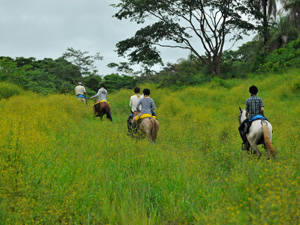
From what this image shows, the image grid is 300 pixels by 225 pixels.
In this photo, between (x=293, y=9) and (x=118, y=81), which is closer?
(x=293, y=9)

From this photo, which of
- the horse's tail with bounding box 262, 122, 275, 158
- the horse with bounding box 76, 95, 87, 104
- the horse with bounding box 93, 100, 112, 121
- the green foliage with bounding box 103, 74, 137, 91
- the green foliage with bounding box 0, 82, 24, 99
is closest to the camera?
the horse's tail with bounding box 262, 122, 275, 158

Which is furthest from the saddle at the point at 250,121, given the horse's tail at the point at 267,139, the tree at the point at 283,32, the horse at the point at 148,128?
the tree at the point at 283,32

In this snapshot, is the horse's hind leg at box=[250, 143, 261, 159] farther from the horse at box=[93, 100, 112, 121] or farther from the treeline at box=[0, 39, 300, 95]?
the treeline at box=[0, 39, 300, 95]

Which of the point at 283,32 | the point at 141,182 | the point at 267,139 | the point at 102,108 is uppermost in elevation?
the point at 283,32

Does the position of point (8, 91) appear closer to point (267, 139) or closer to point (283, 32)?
point (267, 139)

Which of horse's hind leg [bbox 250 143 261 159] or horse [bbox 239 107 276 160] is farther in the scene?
horse's hind leg [bbox 250 143 261 159]

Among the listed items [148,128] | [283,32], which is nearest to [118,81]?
[283,32]

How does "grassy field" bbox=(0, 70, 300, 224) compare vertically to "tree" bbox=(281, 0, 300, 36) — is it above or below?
below

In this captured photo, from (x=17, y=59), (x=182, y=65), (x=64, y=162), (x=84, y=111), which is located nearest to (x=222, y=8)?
(x=84, y=111)

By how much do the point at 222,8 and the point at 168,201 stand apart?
20.3m

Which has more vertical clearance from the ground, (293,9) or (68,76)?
(293,9)

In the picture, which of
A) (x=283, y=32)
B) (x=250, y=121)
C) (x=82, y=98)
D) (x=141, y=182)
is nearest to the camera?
(x=141, y=182)

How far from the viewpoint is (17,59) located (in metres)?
36.7

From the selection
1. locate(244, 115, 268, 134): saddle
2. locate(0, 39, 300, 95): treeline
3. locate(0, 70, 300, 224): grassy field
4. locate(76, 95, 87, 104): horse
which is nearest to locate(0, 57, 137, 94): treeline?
locate(0, 39, 300, 95): treeline
